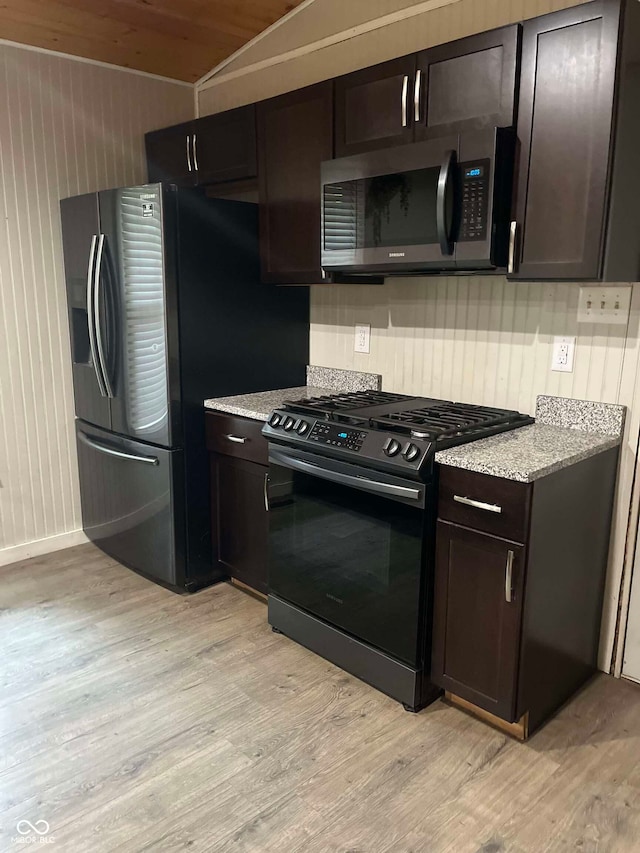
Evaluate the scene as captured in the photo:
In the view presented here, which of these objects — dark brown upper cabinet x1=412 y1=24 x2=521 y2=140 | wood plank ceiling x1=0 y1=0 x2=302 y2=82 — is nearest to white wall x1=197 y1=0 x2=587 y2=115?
wood plank ceiling x1=0 y1=0 x2=302 y2=82

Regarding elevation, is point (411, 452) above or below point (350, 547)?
above

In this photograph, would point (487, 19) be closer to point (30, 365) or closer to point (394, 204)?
point (394, 204)

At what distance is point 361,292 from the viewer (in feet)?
9.73

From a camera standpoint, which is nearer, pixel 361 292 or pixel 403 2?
pixel 403 2

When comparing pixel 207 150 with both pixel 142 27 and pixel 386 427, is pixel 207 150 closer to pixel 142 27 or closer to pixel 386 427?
pixel 142 27

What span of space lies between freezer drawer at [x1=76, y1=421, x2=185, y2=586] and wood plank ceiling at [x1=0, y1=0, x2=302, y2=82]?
180cm

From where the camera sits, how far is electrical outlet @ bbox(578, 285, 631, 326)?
2.15 m

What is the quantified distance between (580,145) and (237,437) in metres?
1.64

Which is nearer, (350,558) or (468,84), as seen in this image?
(468,84)

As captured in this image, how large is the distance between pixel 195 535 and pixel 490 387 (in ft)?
4.75

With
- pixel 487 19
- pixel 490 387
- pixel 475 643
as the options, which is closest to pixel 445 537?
pixel 475 643

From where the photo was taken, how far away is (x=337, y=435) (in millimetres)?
2227

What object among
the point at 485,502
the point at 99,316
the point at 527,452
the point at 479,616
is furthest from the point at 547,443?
the point at 99,316

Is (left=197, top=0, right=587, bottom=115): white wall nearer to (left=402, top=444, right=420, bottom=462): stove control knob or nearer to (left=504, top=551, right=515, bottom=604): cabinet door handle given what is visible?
(left=402, top=444, right=420, bottom=462): stove control knob
